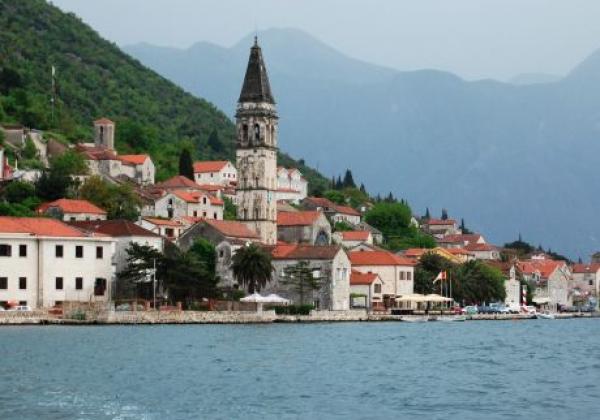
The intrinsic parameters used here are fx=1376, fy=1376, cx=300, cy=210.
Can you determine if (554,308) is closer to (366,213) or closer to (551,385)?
(366,213)

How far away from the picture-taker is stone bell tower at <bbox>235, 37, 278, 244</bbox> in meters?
108

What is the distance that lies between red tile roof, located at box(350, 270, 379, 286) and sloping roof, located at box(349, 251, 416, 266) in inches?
99.2

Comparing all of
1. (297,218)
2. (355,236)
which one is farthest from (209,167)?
(297,218)

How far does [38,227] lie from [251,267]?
15442 mm

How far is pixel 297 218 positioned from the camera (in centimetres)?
11494

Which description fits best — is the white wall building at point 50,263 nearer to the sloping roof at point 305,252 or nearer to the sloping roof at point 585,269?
the sloping roof at point 305,252

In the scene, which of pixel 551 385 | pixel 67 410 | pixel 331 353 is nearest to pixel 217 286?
pixel 331 353

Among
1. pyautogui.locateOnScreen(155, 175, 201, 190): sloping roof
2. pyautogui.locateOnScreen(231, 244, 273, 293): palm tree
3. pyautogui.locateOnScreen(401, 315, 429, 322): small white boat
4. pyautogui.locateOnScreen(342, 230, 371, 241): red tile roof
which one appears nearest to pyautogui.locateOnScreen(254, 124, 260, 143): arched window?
pyautogui.locateOnScreen(155, 175, 201, 190): sloping roof

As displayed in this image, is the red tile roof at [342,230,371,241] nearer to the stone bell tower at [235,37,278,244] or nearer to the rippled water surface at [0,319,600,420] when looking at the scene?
the stone bell tower at [235,37,278,244]

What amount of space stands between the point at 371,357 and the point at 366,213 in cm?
9841

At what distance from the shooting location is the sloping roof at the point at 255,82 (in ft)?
358

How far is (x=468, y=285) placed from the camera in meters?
120

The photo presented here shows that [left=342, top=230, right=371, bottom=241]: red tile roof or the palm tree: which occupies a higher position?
[left=342, top=230, right=371, bottom=241]: red tile roof

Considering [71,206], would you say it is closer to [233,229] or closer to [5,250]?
[233,229]
